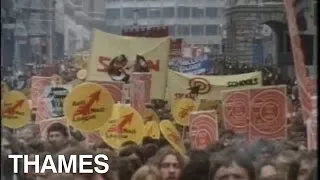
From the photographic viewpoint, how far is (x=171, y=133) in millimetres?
5254

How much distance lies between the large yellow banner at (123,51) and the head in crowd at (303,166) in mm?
634

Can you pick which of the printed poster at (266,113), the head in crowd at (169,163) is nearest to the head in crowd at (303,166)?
the printed poster at (266,113)

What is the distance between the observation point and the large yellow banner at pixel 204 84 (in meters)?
5.25

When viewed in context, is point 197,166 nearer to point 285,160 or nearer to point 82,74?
point 285,160

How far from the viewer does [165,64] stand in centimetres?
527

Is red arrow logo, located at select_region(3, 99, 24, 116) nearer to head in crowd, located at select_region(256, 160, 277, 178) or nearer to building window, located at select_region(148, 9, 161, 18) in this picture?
building window, located at select_region(148, 9, 161, 18)

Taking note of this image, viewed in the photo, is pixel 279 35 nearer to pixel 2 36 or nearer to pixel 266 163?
pixel 266 163

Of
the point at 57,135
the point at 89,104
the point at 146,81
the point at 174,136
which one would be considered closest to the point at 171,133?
the point at 174,136

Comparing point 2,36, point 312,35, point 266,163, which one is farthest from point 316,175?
point 2,36

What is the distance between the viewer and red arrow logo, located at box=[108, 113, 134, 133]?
17.2ft

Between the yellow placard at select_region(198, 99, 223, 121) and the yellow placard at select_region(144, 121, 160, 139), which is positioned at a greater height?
the yellow placard at select_region(198, 99, 223, 121)

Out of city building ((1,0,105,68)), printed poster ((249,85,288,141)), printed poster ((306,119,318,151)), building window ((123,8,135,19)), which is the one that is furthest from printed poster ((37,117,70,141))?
printed poster ((306,119,318,151))

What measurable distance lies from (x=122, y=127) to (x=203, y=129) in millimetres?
322

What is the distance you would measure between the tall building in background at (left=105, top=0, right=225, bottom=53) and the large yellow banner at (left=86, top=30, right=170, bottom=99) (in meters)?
0.05
